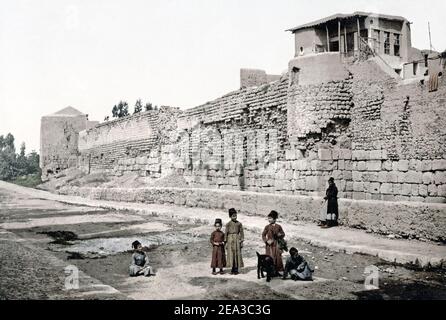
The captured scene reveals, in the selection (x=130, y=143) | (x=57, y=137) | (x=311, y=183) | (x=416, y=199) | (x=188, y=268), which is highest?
(x=57, y=137)

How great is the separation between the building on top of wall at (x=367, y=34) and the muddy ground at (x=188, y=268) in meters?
18.7

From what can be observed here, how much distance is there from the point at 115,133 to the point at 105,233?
68.8ft

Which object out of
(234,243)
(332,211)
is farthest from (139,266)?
(332,211)

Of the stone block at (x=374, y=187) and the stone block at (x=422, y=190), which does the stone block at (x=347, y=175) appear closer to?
the stone block at (x=374, y=187)

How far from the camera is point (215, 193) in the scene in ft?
50.2

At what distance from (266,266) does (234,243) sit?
804 millimetres

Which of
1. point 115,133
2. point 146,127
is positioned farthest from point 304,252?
point 115,133

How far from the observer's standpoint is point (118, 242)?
9984mm

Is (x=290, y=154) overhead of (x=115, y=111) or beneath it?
beneath

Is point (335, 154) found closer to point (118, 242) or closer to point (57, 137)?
point (118, 242)

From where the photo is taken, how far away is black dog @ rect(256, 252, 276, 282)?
6547 mm

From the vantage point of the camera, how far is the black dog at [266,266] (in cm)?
655

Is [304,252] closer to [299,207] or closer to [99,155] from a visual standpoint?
[299,207]

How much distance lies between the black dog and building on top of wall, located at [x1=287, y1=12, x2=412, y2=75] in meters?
Result: 21.6
